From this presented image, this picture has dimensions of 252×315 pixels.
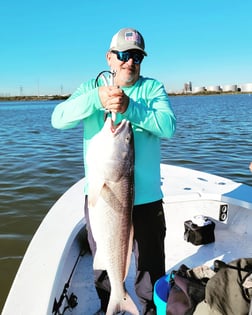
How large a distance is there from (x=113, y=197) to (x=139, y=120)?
0.49m

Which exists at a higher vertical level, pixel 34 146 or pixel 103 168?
pixel 103 168

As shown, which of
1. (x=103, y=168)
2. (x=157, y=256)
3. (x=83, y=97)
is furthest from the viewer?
(x=157, y=256)

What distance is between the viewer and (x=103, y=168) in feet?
6.29

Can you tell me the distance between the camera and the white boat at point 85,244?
2438 mm

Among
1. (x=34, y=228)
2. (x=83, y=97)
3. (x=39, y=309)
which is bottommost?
(x=34, y=228)

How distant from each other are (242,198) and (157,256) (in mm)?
1923

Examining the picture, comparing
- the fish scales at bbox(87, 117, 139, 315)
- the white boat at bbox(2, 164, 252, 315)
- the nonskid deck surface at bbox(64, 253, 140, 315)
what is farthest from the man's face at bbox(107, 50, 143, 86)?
the nonskid deck surface at bbox(64, 253, 140, 315)

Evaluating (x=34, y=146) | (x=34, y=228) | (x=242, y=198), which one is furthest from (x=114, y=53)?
(x=34, y=146)

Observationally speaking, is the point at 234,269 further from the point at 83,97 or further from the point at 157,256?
the point at 83,97

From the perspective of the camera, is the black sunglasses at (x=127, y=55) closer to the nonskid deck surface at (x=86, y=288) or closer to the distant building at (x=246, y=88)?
the nonskid deck surface at (x=86, y=288)

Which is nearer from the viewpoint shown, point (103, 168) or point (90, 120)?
point (103, 168)

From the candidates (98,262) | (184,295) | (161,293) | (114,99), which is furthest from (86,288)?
(114,99)

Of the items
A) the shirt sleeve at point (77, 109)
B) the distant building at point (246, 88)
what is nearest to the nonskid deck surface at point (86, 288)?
the shirt sleeve at point (77, 109)

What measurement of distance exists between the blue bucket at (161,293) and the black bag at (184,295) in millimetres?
97
